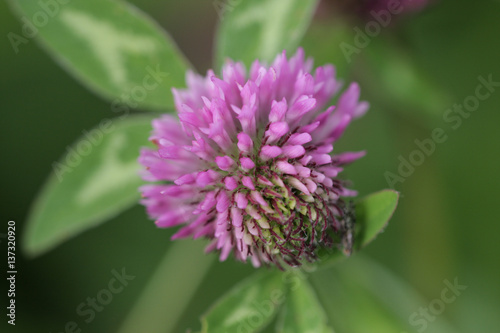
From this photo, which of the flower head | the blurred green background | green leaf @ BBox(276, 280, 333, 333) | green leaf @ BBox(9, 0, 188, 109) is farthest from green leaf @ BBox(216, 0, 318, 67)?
the blurred green background

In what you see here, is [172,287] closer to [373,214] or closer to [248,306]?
[248,306]

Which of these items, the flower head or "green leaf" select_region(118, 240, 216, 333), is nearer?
the flower head

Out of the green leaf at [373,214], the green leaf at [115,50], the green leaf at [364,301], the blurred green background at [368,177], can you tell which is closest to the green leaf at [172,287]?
the blurred green background at [368,177]

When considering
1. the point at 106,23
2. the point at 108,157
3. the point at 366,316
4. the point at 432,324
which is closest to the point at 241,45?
the point at 106,23

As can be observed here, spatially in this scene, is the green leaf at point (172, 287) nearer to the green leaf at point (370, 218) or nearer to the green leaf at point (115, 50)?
the green leaf at point (115, 50)

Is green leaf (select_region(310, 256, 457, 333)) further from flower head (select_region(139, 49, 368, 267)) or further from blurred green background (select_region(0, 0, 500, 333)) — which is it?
flower head (select_region(139, 49, 368, 267))

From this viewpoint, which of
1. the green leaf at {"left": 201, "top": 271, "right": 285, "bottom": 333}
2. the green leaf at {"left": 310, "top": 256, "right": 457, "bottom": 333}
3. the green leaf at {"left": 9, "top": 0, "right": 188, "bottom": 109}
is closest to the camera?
the green leaf at {"left": 201, "top": 271, "right": 285, "bottom": 333}
